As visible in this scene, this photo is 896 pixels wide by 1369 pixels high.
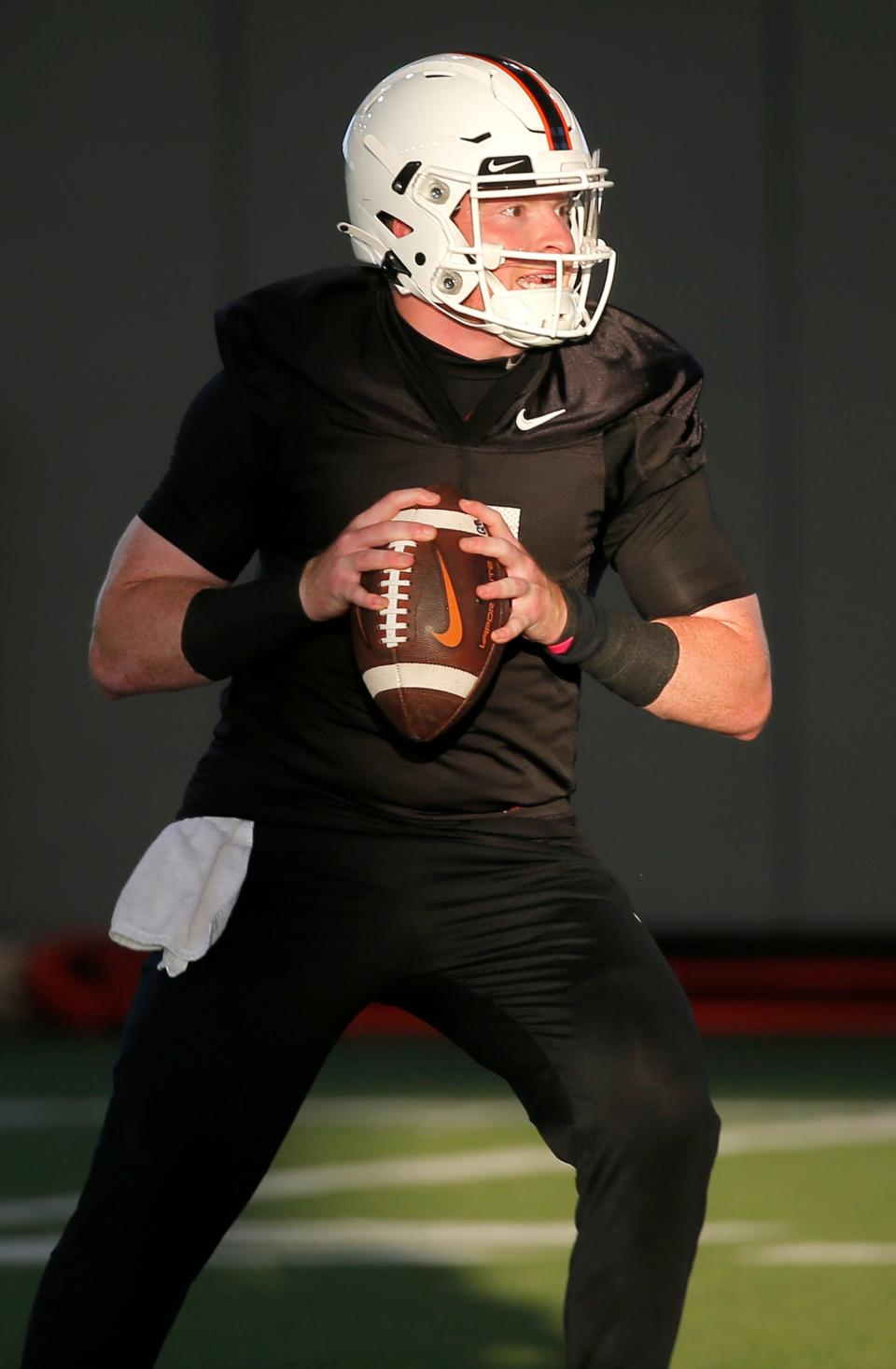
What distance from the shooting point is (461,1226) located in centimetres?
508

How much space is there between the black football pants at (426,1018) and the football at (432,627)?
9.3 inches

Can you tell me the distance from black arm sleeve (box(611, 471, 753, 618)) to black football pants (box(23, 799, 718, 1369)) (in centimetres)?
42

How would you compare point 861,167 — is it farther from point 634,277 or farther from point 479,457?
point 479,457

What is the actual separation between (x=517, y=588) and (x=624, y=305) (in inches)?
224

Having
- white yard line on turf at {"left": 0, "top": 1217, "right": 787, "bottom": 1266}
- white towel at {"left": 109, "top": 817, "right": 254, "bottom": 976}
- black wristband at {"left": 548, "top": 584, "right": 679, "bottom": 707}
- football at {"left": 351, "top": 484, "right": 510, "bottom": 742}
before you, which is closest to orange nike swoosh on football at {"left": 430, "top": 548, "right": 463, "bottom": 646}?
football at {"left": 351, "top": 484, "right": 510, "bottom": 742}

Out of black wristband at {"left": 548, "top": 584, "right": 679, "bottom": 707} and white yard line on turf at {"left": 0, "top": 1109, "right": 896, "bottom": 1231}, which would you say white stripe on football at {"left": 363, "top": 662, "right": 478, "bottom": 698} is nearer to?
black wristband at {"left": 548, "top": 584, "right": 679, "bottom": 707}

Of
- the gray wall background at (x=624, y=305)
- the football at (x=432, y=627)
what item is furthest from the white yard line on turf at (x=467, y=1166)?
the football at (x=432, y=627)

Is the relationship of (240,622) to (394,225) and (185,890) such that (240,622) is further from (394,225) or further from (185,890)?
(394,225)

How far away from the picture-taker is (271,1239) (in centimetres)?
495

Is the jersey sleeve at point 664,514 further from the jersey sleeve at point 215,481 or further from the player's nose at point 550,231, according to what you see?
the jersey sleeve at point 215,481

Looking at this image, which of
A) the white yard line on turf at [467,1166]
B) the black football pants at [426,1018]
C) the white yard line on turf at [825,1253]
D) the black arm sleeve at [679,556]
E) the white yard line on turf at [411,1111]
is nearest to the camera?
the black football pants at [426,1018]

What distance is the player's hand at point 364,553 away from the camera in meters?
2.85

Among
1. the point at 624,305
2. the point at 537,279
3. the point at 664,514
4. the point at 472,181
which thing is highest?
the point at 472,181

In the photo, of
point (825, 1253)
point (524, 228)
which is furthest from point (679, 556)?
point (825, 1253)
